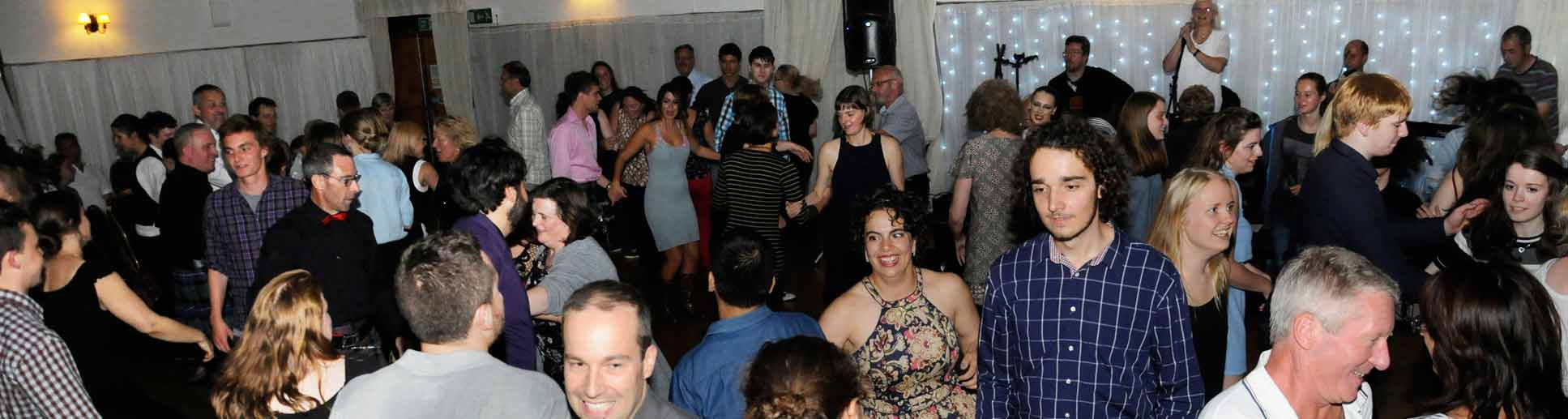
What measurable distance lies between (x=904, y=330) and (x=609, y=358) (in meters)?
1.05

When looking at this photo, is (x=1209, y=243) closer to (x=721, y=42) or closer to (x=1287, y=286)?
(x=1287, y=286)

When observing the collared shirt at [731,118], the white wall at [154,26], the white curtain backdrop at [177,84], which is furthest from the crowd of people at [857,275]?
the white wall at [154,26]

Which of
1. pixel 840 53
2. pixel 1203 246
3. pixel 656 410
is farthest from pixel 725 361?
pixel 840 53

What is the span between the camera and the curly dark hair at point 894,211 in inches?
124

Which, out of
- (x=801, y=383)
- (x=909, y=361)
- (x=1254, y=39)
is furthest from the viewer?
(x=1254, y=39)

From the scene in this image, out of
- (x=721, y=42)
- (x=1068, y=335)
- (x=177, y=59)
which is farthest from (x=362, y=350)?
(x=177, y=59)

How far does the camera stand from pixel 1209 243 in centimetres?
296

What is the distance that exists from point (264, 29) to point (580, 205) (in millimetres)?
9001

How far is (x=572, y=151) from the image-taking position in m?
6.80

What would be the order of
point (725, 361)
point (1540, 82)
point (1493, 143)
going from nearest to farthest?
point (725, 361) → point (1493, 143) → point (1540, 82)

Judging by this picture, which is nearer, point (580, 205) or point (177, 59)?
point (580, 205)

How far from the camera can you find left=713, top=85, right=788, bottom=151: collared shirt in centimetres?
714

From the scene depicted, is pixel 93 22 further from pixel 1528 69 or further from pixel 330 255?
pixel 1528 69

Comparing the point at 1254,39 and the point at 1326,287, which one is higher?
the point at 1254,39
